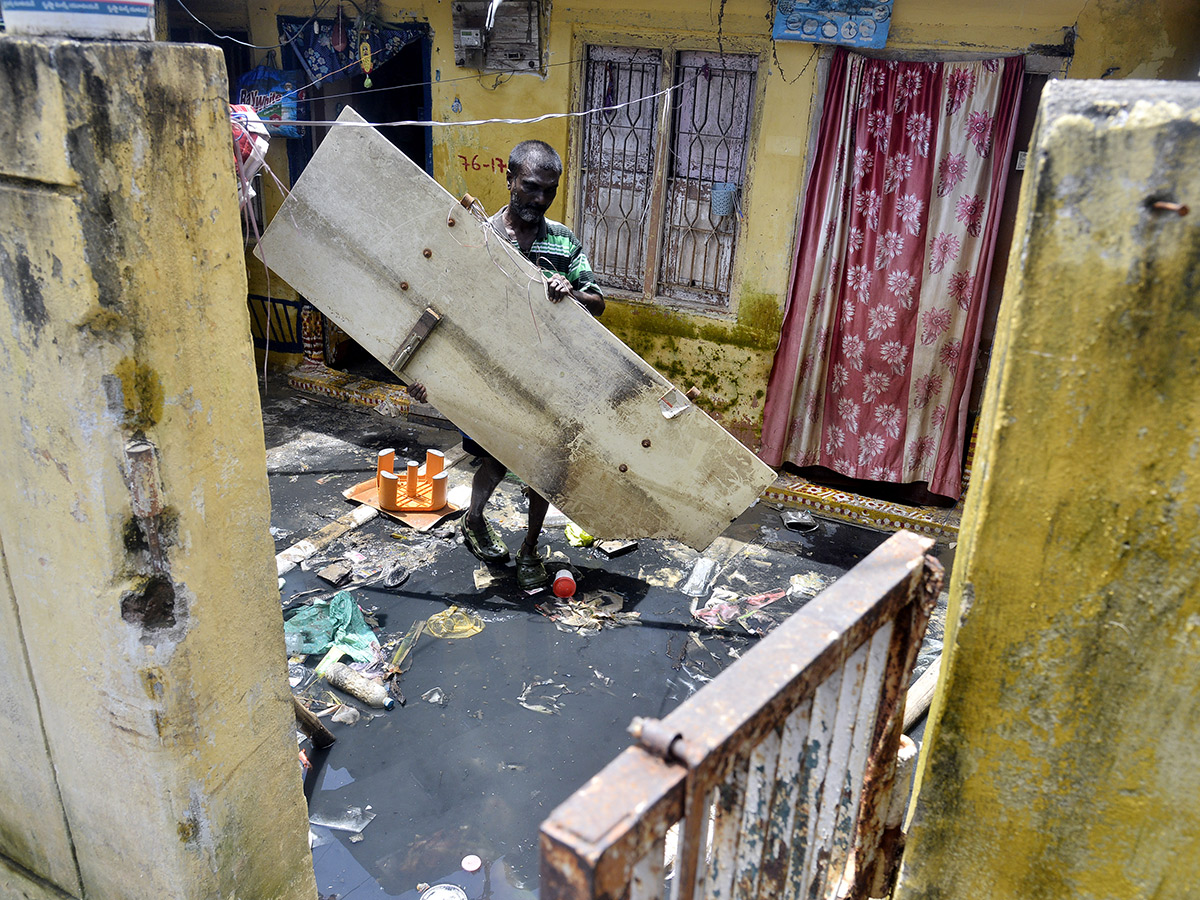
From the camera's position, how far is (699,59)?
558 centimetres

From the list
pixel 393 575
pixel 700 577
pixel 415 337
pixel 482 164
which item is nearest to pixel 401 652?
pixel 393 575

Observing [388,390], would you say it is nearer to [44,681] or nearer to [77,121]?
[44,681]

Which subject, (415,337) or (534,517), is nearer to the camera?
(415,337)

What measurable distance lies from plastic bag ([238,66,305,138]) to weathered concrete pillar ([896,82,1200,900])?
6.74 m

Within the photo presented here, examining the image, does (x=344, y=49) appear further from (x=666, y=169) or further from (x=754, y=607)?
(x=754, y=607)

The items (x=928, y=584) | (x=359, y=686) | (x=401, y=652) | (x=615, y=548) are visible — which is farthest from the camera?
(x=615, y=548)

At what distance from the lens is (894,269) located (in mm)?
5367

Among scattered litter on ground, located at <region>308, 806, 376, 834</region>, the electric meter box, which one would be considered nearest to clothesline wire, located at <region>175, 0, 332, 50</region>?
the electric meter box

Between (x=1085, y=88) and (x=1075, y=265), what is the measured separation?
8.8 inches

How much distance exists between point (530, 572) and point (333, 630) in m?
1.05

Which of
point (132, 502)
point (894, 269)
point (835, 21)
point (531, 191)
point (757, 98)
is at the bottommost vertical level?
point (132, 502)

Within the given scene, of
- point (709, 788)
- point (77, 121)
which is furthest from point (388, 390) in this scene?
point (709, 788)

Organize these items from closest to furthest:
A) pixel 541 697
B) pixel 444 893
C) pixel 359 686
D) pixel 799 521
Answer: pixel 444 893
pixel 359 686
pixel 541 697
pixel 799 521

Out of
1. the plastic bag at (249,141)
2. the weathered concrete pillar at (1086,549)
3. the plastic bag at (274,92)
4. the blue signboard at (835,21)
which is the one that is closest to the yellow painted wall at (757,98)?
the blue signboard at (835,21)
